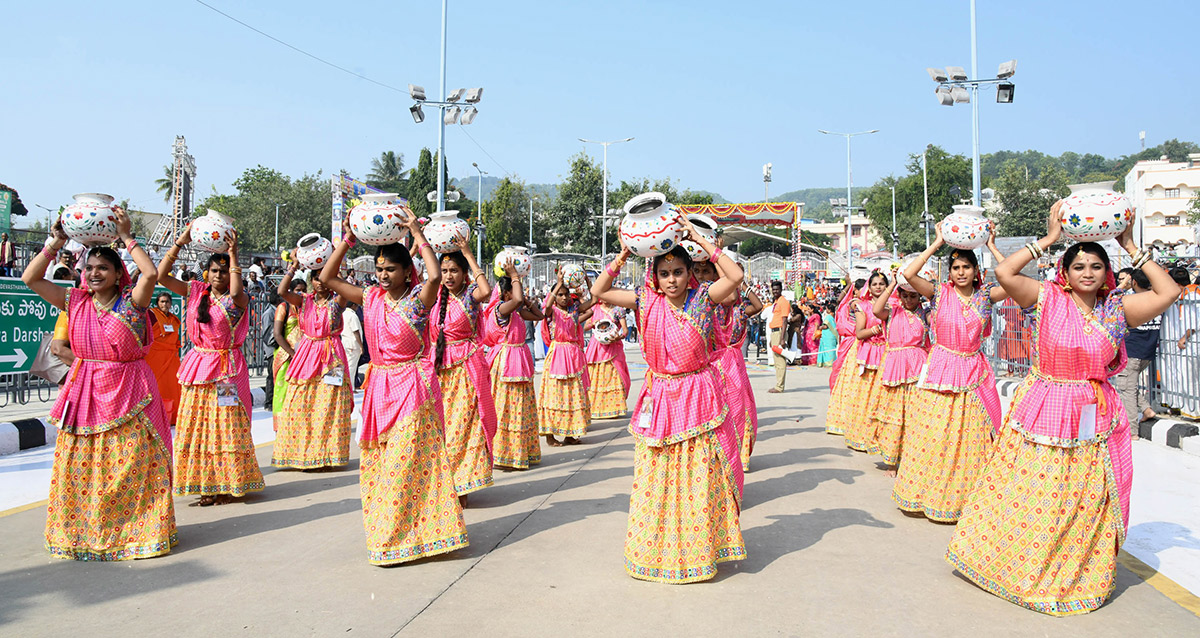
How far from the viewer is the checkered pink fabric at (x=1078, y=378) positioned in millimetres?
4535

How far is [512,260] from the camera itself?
7496 millimetres

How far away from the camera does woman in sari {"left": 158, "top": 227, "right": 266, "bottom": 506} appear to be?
6.96 meters

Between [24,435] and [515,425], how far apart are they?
5482mm

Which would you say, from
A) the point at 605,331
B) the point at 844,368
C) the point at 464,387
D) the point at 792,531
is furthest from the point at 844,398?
the point at 464,387

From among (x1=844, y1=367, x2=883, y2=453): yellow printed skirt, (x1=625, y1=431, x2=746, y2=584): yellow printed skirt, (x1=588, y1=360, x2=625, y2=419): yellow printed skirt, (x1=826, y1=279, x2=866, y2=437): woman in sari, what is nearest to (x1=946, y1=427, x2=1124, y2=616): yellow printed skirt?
(x1=625, y1=431, x2=746, y2=584): yellow printed skirt

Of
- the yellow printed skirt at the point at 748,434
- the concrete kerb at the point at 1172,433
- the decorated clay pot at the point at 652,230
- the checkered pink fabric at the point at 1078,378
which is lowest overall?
the concrete kerb at the point at 1172,433

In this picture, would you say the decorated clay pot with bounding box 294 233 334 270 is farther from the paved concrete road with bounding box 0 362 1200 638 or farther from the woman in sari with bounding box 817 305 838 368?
the woman in sari with bounding box 817 305 838 368

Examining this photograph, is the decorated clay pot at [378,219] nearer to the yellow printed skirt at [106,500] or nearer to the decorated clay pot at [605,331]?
the yellow printed skirt at [106,500]

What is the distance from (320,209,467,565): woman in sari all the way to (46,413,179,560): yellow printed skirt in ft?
4.80

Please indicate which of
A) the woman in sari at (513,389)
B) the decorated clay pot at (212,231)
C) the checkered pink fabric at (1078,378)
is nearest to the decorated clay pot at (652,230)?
the checkered pink fabric at (1078,378)

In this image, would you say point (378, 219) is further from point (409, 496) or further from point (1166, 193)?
point (1166, 193)

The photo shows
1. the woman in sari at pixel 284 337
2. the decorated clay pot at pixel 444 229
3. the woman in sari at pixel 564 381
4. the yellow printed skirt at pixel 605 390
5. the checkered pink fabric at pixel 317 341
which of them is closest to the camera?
the decorated clay pot at pixel 444 229

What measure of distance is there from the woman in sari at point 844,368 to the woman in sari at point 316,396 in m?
5.72

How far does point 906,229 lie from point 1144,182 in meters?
17.5
